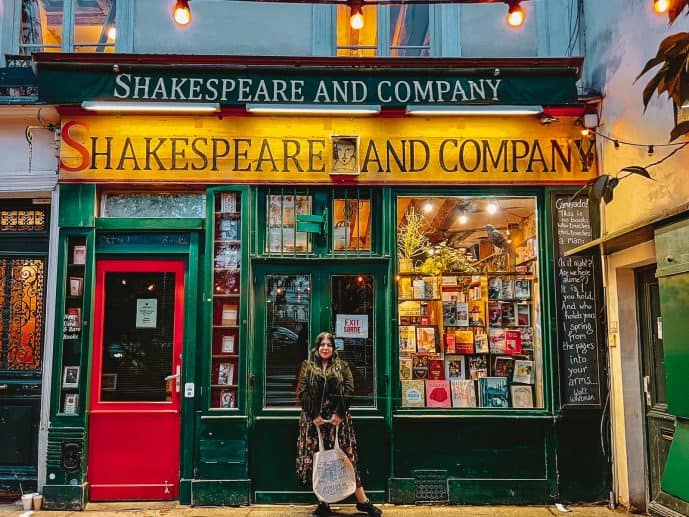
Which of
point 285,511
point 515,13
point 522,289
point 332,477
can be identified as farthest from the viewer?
point 522,289

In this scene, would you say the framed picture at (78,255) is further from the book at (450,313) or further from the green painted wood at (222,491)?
the book at (450,313)

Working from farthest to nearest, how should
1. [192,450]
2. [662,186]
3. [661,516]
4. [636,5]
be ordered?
[192,450] < [636,5] < [662,186] < [661,516]

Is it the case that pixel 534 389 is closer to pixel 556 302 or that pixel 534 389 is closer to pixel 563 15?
pixel 556 302

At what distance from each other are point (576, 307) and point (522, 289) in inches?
25.0

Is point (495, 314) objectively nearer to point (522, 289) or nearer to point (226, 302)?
point (522, 289)

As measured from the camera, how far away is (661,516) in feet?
17.1

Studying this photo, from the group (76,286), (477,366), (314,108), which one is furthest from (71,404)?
(477,366)

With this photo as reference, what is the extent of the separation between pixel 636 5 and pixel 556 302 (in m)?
3.21

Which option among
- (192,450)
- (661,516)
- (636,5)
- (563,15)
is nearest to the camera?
(661,516)

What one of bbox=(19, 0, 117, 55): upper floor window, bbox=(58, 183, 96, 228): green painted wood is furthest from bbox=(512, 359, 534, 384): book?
bbox=(19, 0, 117, 55): upper floor window

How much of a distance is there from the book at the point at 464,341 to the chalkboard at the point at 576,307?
98 centimetres

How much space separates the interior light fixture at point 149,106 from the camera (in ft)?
22.6

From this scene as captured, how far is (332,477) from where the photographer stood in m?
6.23

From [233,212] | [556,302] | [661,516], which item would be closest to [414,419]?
[556,302]
